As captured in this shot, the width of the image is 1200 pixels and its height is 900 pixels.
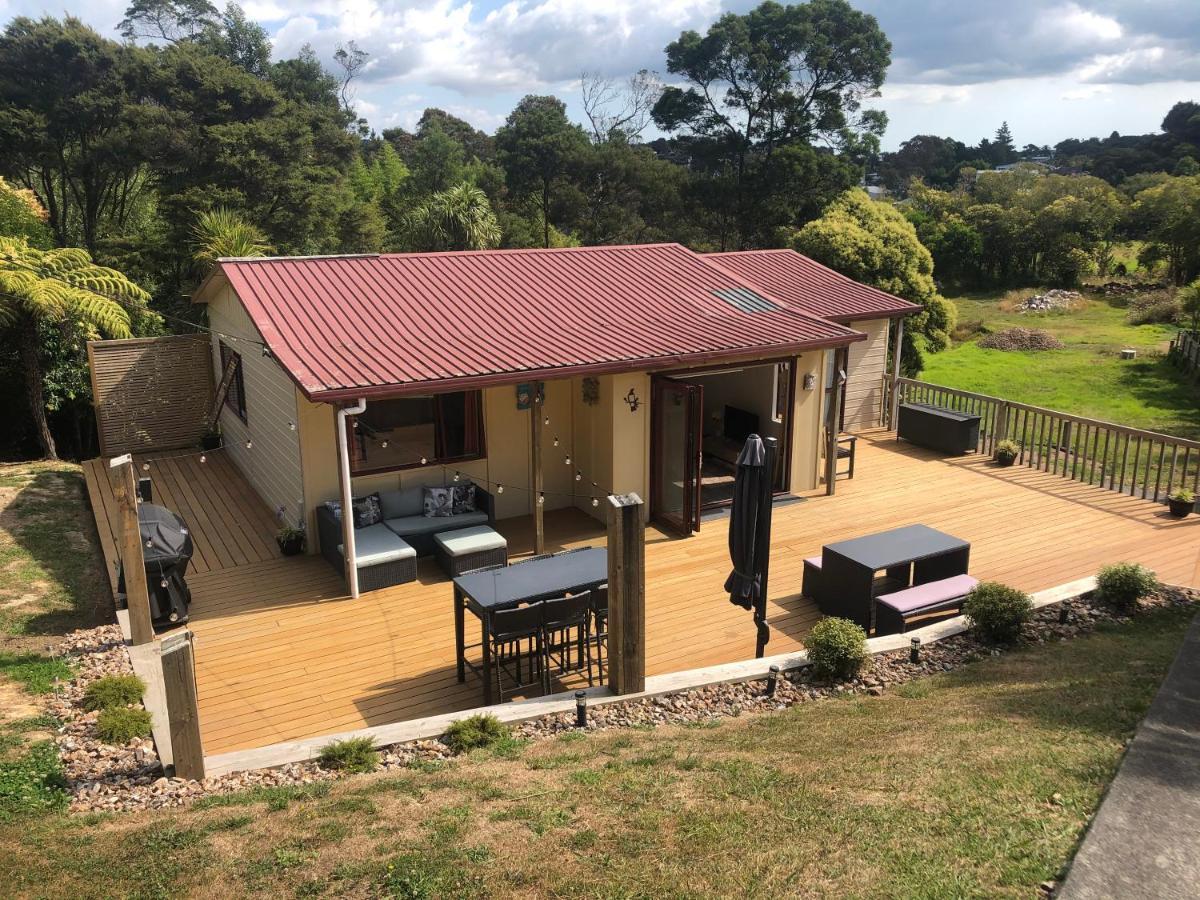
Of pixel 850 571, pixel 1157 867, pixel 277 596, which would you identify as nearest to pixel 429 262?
pixel 277 596

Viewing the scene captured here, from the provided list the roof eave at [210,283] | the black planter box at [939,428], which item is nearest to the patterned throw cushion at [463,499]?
the roof eave at [210,283]

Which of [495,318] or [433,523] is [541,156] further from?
[433,523]

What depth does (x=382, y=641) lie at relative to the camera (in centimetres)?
866

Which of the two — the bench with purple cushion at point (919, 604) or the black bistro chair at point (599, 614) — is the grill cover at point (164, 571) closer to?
the black bistro chair at point (599, 614)

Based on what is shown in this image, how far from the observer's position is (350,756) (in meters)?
6.10

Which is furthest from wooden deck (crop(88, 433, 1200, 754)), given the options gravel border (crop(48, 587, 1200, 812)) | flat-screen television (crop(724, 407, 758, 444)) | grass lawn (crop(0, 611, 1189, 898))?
grass lawn (crop(0, 611, 1189, 898))

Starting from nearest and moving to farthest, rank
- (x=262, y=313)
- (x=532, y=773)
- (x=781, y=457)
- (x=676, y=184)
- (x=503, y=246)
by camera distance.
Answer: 1. (x=532, y=773)
2. (x=262, y=313)
3. (x=781, y=457)
4. (x=503, y=246)
5. (x=676, y=184)

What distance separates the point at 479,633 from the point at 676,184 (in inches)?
1412

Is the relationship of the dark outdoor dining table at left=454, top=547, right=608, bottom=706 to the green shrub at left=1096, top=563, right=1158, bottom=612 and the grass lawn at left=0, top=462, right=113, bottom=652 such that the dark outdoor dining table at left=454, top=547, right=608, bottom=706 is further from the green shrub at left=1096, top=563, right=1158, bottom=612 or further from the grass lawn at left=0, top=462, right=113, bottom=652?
the green shrub at left=1096, top=563, right=1158, bottom=612

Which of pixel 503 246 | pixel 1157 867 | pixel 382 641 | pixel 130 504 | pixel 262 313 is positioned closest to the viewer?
pixel 1157 867

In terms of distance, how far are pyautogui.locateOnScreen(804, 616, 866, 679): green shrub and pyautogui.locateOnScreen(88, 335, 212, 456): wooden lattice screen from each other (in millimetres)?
12466

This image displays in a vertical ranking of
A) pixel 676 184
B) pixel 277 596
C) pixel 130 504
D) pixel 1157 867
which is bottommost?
pixel 277 596

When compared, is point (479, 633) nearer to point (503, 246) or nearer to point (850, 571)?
point (850, 571)

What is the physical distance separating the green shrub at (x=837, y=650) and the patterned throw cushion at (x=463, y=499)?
211 inches
